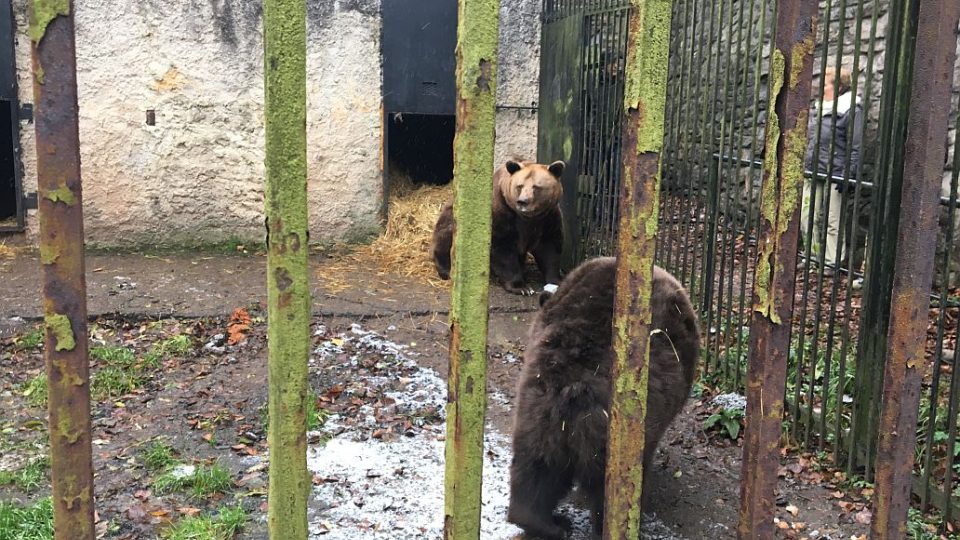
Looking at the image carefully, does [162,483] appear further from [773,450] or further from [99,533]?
[773,450]

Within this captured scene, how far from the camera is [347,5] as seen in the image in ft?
27.7

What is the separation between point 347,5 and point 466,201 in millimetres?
7566

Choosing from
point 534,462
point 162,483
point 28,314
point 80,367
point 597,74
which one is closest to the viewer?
point 80,367

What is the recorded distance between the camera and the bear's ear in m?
7.45

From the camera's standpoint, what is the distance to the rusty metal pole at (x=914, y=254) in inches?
64.7

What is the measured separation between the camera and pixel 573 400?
3.02 metres

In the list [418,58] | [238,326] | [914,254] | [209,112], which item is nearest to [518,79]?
[418,58]

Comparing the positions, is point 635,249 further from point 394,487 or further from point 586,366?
point 394,487

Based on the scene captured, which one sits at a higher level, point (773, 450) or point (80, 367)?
point (80, 367)

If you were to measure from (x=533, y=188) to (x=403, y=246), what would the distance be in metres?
1.76

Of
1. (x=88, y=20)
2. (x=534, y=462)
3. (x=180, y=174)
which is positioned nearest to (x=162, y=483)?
(x=534, y=462)

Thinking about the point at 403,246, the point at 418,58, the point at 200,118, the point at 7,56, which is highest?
the point at 418,58

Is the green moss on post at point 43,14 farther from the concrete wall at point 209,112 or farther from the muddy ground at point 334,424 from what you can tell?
the concrete wall at point 209,112

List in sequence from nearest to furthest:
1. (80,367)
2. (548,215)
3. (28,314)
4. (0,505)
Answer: (80,367) < (0,505) < (28,314) < (548,215)
